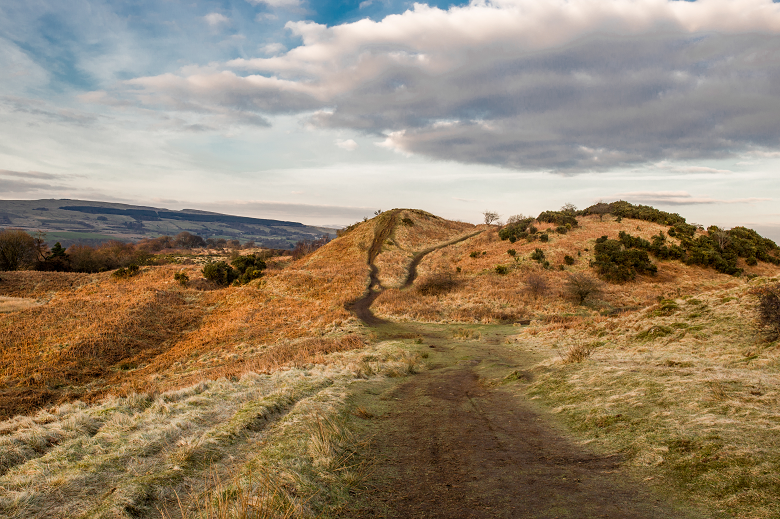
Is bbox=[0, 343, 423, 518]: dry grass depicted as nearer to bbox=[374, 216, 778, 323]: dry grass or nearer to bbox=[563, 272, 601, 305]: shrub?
bbox=[374, 216, 778, 323]: dry grass

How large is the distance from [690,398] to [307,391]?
1044 cm

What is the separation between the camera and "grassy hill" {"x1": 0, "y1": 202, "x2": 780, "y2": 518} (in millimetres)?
5723

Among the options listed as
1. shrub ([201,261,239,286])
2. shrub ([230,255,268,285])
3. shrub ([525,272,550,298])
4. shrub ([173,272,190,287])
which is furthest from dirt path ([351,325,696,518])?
shrub ([201,261,239,286])

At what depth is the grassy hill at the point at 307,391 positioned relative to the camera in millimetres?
5723

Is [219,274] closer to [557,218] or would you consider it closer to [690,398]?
[690,398]

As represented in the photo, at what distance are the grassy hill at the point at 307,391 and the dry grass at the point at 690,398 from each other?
0.14ft

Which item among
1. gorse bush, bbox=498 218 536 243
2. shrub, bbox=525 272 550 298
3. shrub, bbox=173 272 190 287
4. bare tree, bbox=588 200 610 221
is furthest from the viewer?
bare tree, bbox=588 200 610 221

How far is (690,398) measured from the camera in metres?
8.10

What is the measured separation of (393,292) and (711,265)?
4232 centimetres

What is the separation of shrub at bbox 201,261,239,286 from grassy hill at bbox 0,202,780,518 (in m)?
15.0

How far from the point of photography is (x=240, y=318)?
36125mm

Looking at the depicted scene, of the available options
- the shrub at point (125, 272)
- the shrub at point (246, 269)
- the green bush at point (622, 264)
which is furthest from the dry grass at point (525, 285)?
the shrub at point (125, 272)

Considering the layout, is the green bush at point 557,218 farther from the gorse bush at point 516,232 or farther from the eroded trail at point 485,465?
the eroded trail at point 485,465

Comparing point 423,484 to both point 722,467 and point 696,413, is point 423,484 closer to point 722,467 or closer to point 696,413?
point 722,467
